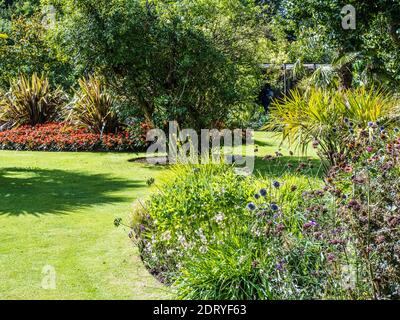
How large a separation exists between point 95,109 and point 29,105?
10.7 ft

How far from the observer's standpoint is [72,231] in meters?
8.27

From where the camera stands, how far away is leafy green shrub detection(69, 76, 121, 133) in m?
18.3

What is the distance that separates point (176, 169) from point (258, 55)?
10.1 metres

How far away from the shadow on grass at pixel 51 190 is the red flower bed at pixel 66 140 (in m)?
3.77

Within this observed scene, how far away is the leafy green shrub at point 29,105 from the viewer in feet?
66.8

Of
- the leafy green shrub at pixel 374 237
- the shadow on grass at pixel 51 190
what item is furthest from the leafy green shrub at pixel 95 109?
the leafy green shrub at pixel 374 237

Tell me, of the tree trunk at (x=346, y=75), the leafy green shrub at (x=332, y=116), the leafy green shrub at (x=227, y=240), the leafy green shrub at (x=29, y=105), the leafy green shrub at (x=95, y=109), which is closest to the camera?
the leafy green shrub at (x=227, y=240)

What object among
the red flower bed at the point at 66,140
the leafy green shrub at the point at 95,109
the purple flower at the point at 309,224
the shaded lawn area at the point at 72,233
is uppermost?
the leafy green shrub at the point at 95,109

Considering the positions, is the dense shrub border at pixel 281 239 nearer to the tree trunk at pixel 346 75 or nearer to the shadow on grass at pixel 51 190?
the shadow on grass at pixel 51 190

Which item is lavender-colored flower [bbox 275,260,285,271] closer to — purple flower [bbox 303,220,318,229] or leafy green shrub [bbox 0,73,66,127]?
purple flower [bbox 303,220,318,229]

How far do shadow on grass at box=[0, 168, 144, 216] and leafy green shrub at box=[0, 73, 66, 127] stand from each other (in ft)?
21.6

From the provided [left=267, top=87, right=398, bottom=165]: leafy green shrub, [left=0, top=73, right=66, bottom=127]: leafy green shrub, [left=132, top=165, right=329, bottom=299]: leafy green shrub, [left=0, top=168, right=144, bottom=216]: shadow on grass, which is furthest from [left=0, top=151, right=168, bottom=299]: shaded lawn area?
[left=0, top=73, right=66, bottom=127]: leafy green shrub

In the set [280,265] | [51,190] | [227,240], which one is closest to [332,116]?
[51,190]
